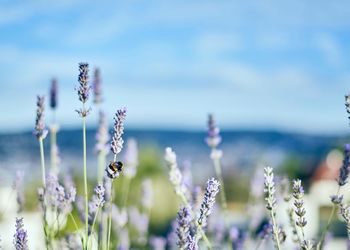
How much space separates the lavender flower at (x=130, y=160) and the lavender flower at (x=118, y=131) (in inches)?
68.4

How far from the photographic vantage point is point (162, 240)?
4.70 metres

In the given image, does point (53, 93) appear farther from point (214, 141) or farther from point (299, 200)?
point (299, 200)

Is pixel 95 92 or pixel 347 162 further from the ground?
pixel 95 92

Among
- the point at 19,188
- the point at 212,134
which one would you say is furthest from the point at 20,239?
the point at 212,134

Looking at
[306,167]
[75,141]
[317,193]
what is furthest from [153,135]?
[317,193]

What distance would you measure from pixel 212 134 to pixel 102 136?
51 cm

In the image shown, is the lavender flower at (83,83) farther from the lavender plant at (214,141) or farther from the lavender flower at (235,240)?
the lavender flower at (235,240)

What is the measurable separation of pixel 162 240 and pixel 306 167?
62.4m

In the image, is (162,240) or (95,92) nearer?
(95,92)

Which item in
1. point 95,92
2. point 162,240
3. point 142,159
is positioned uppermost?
point 142,159

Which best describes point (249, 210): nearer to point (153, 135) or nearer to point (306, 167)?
point (306, 167)

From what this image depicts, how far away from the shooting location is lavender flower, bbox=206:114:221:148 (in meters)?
3.87

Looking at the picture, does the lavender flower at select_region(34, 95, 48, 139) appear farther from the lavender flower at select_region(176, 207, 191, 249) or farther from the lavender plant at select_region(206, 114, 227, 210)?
the lavender plant at select_region(206, 114, 227, 210)

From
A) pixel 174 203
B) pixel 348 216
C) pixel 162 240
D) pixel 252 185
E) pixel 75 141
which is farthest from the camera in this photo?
pixel 75 141
